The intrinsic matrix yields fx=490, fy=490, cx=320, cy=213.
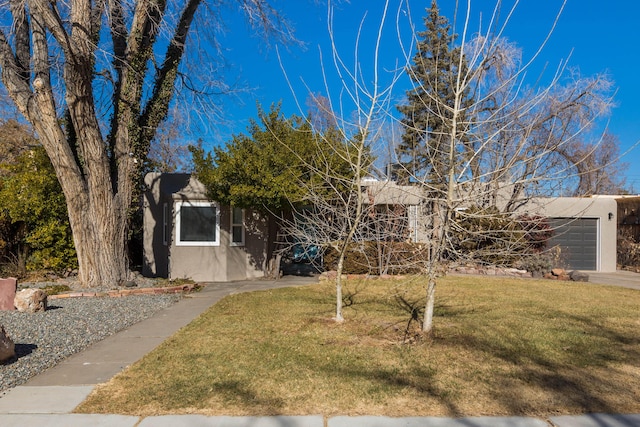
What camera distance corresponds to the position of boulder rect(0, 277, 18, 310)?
9328 millimetres

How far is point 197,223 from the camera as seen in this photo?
14.7 metres

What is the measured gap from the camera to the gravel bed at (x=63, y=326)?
596 cm

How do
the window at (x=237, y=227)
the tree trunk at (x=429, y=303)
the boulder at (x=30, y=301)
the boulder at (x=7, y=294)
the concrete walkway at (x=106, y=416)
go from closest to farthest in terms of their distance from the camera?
the concrete walkway at (x=106, y=416)
the tree trunk at (x=429, y=303)
the boulder at (x=30, y=301)
the boulder at (x=7, y=294)
the window at (x=237, y=227)

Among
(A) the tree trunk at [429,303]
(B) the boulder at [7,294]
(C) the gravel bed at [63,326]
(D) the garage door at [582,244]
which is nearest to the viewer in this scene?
(C) the gravel bed at [63,326]

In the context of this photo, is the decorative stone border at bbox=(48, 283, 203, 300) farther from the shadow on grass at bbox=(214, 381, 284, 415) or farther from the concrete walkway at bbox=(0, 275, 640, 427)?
the shadow on grass at bbox=(214, 381, 284, 415)

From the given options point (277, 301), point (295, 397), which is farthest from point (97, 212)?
point (295, 397)

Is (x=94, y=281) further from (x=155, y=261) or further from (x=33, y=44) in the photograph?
(x=33, y=44)

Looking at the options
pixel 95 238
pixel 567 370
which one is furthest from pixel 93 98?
pixel 567 370

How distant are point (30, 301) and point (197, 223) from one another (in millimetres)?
6118

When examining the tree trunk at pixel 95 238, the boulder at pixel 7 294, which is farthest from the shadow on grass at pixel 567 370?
the tree trunk at pixel 95 238

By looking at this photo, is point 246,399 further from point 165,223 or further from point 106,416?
point 165,223

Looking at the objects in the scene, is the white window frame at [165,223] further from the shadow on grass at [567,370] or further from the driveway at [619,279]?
the driveway at [619,279]

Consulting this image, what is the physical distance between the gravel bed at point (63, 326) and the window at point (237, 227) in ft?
12.7

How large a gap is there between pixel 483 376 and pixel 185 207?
11.2m
